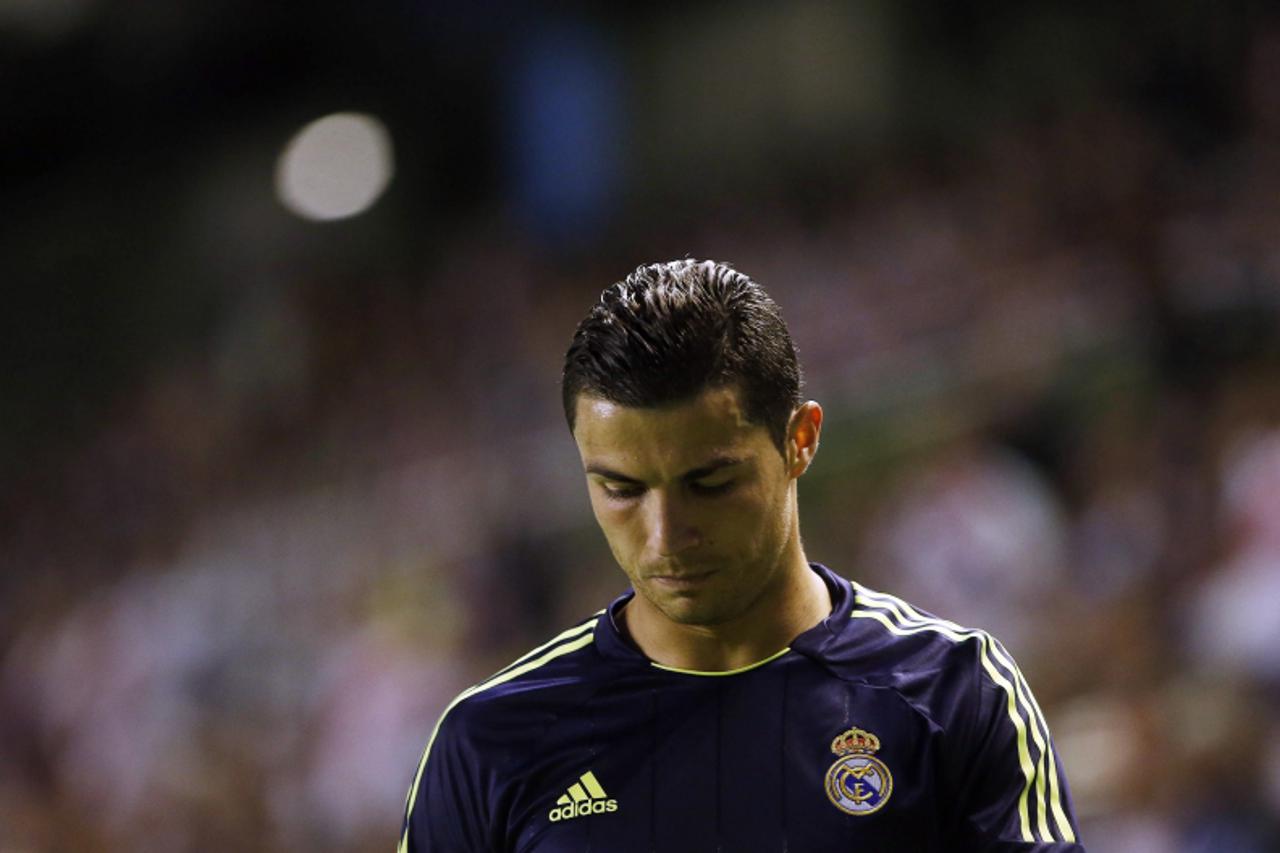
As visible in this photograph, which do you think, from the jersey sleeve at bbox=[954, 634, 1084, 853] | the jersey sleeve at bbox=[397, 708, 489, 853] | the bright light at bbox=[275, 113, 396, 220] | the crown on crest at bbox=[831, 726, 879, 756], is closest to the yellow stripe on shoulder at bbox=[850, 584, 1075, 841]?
the jersey sleeve at bbox=[954, 634, 1084, 853]

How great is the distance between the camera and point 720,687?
2066 mm

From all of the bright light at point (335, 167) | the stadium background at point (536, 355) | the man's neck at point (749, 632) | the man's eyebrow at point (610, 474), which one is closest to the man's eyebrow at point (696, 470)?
the man's eyebrow at point (610, 474)

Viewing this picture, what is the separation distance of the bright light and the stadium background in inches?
2.1

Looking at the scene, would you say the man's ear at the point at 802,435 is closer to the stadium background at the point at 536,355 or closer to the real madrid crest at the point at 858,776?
the real madrid crest at the point at 858,776

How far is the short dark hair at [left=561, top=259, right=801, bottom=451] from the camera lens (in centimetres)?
193

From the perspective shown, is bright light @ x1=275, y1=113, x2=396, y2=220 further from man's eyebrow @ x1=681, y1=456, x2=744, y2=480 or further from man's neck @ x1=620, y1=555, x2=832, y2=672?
man's eyebrow @ x1=681, y1=456, x2=744, y2=480

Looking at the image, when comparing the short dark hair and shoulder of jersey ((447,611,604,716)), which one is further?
shoulder of jersey ((447,611,604,716))

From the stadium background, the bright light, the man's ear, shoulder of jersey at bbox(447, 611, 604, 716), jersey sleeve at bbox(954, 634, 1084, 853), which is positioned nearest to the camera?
jersey sleeve at bbox(954, 634, 1084, 853)

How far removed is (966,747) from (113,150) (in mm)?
13577

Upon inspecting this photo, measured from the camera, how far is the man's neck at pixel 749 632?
2076mm

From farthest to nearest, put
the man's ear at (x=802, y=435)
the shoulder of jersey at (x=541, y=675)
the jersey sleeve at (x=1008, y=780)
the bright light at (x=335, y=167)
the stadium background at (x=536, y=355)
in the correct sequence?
the bright light at (x=335, y=167) < the stadium background at (x=536, y=355) < the shoulder of jersey at (x=541, y=675) < the man's ear at (x=802, y=435) < the jersey sleeve at (x=1008, y=780)

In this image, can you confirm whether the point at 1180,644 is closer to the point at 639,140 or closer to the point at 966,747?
the point at 966,747

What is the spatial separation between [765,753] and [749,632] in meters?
0.15

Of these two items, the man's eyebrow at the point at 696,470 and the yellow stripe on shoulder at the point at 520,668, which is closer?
the man's eyebrow at the point at 696,470
